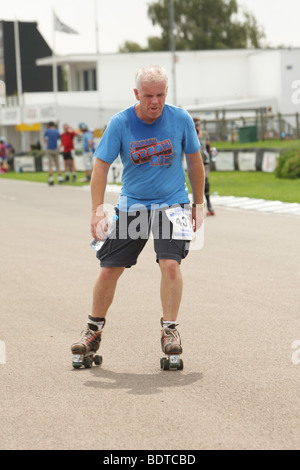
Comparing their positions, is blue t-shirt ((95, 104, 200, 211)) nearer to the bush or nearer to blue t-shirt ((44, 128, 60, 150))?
the bush

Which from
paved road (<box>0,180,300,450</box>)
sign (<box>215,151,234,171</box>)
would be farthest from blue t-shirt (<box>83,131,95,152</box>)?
paved road (<box>0,180,300,450</box>)

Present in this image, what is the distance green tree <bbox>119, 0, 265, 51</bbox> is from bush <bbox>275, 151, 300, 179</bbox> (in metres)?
61.1

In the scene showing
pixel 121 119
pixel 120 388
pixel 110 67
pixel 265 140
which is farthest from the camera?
pixel 110 67

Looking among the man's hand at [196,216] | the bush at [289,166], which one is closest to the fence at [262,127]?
the bush at [289,166]

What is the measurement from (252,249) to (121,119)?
20.5ft

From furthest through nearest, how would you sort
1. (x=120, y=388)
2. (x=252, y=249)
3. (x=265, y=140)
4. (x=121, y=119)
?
(x=265, y=140)
(x=252, y=249)
(x=121, y=119)
(x=120, y=388)

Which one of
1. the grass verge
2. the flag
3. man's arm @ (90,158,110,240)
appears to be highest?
the flag

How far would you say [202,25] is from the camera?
285 feet

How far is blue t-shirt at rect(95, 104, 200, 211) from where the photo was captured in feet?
18.3

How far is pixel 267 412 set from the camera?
4.60 m

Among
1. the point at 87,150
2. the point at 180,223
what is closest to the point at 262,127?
the point at 87,150
